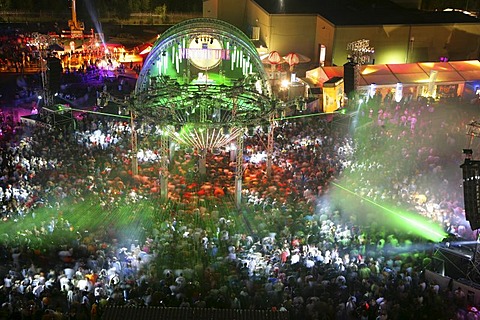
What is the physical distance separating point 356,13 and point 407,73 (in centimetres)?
602

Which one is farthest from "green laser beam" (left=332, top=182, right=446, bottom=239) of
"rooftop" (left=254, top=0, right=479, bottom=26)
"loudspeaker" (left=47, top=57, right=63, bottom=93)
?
"rooftop" (left=254, top=0, right=479, bottom=26)

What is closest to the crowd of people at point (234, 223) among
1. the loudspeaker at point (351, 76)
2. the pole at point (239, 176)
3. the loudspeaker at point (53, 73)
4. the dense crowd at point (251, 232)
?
the dense crowd at point (251, 232)

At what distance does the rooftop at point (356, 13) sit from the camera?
33750 mm

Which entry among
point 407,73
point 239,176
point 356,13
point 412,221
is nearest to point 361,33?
point 356,13

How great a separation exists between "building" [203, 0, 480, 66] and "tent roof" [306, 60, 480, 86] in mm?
1930

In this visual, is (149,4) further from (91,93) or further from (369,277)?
(369,277)

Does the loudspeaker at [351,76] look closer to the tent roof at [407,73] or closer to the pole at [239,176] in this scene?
the tent roof at [407,73]

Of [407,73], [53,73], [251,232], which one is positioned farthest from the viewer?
[407,73]

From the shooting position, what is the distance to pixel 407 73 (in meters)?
31.5

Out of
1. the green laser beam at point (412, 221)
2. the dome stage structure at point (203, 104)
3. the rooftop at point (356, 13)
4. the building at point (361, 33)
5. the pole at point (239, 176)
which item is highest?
the rooftop at point (356, 13)

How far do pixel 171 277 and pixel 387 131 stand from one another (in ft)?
45.1

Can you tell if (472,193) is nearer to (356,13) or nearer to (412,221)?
(412,221)

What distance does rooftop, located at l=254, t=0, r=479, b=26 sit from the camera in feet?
111

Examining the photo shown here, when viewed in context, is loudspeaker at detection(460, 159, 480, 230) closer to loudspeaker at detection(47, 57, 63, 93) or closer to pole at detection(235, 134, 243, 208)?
pole at detection(235, 134, 243, 208)
